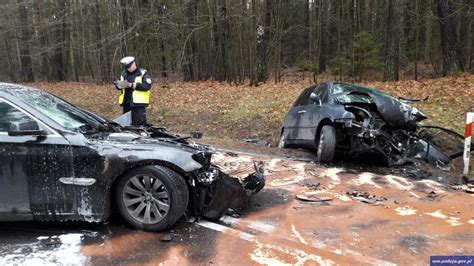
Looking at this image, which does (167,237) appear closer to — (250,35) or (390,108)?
(390,108)

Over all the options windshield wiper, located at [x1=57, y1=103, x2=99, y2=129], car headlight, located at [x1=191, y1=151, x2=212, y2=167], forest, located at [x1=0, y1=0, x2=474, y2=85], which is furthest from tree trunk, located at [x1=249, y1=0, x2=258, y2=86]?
car headlight, located at [x1=191, y1=151, x2=212, y2=167]

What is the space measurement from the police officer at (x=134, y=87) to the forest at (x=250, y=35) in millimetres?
11237

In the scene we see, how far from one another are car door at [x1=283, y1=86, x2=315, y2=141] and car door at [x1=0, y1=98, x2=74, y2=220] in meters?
5.70

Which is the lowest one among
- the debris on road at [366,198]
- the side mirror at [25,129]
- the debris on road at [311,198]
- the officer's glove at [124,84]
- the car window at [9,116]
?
the debris on road at [366,198]

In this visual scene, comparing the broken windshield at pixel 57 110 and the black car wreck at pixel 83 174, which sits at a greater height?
the broken windshield at pixel 57 110

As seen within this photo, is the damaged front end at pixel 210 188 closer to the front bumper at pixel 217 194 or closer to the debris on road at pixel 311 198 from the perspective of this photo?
the front bumper at pixel 217 194

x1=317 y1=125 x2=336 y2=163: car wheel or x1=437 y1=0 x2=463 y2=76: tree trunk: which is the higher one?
x1=437 y1=0 x2=463 y2=76: tree trunk

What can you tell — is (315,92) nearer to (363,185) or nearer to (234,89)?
(363,185)

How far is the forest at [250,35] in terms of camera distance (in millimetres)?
19344

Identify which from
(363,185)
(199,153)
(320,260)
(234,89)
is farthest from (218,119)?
(320,260)

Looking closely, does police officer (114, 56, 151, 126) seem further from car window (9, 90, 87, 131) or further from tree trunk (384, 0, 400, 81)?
tree trunk (384, 0, 400, 81)

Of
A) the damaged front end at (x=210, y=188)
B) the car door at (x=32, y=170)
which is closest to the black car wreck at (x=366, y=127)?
the damaged front end at (x=210, y=188)

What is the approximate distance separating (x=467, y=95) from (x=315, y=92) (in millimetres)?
5794

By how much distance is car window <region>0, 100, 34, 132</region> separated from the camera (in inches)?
164
